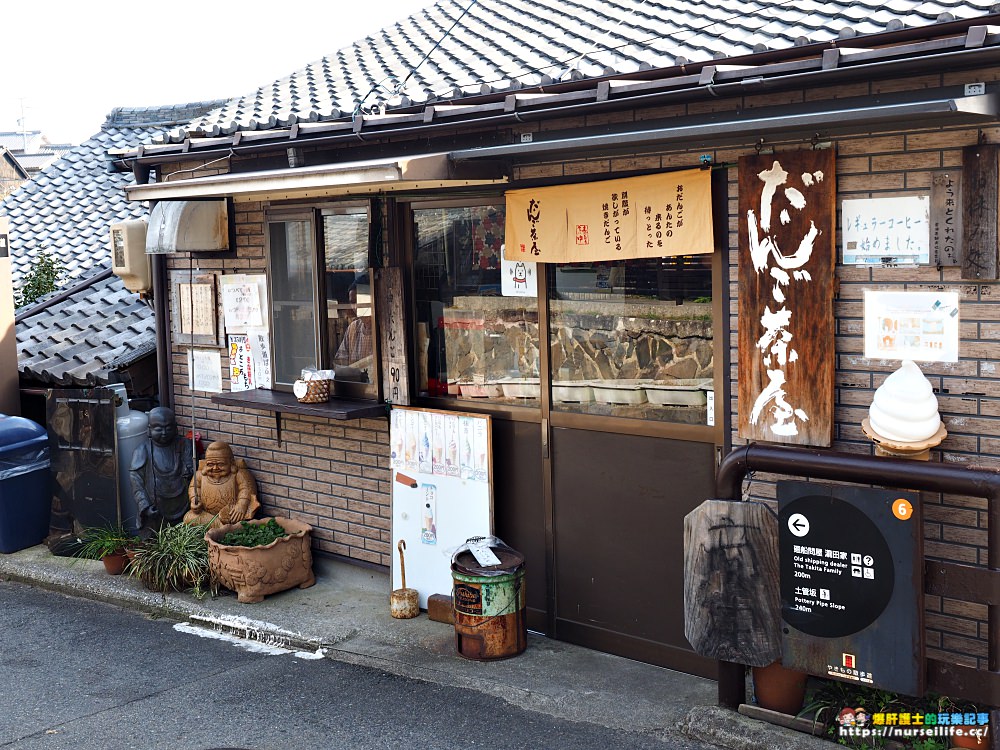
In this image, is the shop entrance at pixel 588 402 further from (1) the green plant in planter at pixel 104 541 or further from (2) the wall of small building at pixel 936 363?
(1) the green plant in planter at pixel 104 541

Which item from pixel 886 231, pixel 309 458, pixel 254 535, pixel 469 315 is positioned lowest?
pixel 254 535

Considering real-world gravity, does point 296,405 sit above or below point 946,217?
below

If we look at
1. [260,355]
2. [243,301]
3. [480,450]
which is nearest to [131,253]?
[243,301]

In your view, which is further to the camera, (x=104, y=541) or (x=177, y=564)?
(x=104, y=541)

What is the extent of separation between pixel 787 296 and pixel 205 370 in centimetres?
637

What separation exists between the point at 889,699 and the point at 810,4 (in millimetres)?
4361

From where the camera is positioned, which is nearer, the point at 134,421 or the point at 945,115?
the point at 945,115

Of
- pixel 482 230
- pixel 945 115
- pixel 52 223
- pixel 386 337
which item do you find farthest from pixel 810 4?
pixel 52 223

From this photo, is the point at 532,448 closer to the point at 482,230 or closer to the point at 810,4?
the point at 482,230

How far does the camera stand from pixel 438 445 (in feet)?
27.5

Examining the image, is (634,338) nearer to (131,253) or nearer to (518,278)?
(518,278)

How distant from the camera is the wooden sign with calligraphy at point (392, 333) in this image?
28.1 feet

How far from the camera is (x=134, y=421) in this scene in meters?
10.5

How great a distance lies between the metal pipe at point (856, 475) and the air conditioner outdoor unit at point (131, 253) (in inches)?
277
